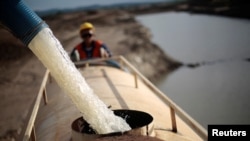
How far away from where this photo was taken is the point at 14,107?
16.0 metres

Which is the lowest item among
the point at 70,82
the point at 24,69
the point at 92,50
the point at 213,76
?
the point at 213,76

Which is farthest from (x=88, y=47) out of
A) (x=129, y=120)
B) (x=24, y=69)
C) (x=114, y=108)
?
(x=24, y=69)

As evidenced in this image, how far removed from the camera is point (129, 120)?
4.44 m

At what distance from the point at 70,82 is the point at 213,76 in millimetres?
19989

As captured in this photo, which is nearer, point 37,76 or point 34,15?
point 34,15

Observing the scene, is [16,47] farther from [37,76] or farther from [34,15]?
[34,15]

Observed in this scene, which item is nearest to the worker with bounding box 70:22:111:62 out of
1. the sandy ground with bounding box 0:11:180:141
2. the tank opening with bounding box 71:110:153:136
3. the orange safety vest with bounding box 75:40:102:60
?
the orange safety vest with bounding box 75:40:102:60

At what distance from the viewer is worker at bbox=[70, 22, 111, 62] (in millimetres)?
9906

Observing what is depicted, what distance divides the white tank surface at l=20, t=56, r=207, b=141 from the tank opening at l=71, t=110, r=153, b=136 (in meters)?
0.08

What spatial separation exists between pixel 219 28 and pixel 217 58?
14.3 metres

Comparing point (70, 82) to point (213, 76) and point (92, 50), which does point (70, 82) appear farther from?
point (213, 76)

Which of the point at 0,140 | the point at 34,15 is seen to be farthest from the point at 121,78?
the point at 0,140

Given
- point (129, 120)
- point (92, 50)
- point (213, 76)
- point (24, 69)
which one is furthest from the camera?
point (24, 69)

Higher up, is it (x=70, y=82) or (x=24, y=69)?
(x=70, y=82)
